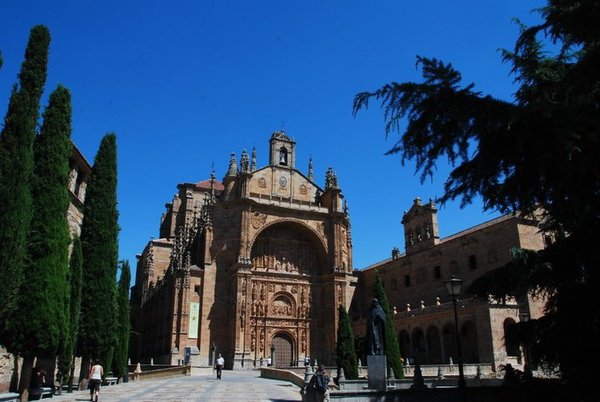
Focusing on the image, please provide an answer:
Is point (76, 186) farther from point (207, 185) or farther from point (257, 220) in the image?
point (207, 185)

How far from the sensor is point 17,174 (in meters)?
11.6

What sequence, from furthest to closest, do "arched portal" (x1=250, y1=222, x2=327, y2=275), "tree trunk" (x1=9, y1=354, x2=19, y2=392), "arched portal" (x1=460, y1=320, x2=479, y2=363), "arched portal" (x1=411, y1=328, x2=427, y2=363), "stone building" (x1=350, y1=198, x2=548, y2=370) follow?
"arched portal" (x1=250, y1=222, x2=327, y2=275) → "arched portal" (x1=411, y1=328, x2=427, y2=363) → "arched portal" (x1=460, y1=320, x2=479, y2=363) → "stone building" (x1=350, y1=198, x2=548, y2=370) → "tree trunk" (x1=9, y1=354, x2=19, y2=392)

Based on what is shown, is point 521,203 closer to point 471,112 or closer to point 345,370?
point 471,112

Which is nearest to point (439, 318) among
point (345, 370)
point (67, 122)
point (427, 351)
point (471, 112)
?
point (427, 351)

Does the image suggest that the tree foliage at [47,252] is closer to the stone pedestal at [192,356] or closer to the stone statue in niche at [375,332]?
the stone statue in niche at [375,332]

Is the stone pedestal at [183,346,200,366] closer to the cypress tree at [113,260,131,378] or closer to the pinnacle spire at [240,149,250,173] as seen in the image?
the cypress tree at [113,260,131,378]

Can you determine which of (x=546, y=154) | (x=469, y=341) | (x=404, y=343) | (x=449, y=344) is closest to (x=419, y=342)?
(x=404, y=343)

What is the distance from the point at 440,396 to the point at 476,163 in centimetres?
754

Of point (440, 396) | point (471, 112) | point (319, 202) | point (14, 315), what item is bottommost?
point (440, 396)

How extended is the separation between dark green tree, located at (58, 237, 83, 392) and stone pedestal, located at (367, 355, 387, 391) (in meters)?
9.80

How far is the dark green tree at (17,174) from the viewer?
11.0 m

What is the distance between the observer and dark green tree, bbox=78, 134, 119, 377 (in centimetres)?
1869

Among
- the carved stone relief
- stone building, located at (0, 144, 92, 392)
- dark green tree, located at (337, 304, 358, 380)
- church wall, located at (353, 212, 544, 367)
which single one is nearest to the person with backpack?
stone building, located at (0, 144, 92, 392)

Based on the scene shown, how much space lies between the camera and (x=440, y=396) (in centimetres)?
1218
